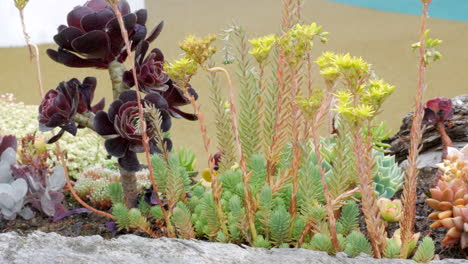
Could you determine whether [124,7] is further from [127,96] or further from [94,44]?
[127,96]

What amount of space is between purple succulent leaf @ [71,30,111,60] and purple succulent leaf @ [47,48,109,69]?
0.12 meters

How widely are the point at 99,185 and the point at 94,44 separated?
122 centimetres

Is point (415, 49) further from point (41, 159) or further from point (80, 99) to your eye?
point (41, 159)

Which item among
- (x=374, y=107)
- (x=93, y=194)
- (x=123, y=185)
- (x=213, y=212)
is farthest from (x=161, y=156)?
(x=374, y=107)

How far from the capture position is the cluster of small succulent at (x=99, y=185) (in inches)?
133

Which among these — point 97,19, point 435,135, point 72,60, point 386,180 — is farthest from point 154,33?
point 435,135

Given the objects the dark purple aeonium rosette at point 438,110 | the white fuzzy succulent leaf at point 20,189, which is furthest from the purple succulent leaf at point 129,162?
the dark purple aeonium rosette at point 438,110

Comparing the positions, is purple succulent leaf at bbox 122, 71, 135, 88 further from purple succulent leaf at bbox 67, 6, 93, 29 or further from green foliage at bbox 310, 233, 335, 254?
green foliage at bbox 310, 233, 335, 254

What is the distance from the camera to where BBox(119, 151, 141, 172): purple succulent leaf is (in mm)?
2664

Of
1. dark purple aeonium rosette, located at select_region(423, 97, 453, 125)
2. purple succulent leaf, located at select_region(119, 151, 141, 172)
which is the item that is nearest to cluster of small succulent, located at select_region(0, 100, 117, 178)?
purple succulent leaf, located at select_region(119, 151, 141, 172)

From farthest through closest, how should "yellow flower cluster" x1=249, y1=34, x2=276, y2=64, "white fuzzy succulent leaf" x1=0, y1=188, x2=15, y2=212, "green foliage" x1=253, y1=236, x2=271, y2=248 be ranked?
"white fuzzy succulent leaf" x1=0, y1=188, x2=15, y2=212
"green foliage" x1=253, y1=236, x2=271, y2=248
"yellow flower cluster" x1=249, y1=34, x2=276, y2=64

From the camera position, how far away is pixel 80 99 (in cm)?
271

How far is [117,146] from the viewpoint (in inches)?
104

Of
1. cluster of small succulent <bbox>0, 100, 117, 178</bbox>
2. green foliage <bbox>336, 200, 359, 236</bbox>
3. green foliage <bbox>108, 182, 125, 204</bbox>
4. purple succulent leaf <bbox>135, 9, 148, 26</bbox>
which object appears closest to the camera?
green foliage <bbox>336, 200, 359, 236</bbox>
